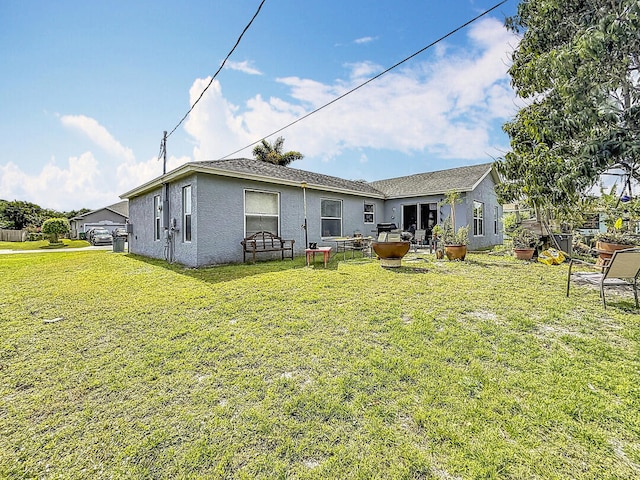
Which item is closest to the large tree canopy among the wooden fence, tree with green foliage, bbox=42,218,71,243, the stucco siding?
the stucco siding

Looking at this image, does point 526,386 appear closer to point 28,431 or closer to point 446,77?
point 28,431

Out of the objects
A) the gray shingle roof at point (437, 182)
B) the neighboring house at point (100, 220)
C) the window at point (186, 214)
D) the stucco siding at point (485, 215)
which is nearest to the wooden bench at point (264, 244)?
the window at point (186, 214)

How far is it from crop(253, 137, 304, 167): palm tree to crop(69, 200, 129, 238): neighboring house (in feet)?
53.3

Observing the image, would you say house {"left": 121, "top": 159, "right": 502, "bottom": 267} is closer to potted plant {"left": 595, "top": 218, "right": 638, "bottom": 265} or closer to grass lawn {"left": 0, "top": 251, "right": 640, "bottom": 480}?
grass lawn {"left": 0, "top": 251, "right": 640, "bottom": 480}

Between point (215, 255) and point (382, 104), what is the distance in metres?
7.42

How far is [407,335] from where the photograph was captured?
11.3 ft

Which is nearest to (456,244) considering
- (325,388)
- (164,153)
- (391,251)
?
(391,251)

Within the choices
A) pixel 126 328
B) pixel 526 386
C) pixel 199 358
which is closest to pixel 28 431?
pixel 199 358

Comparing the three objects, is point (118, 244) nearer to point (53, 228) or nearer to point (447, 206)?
point (53, 228)

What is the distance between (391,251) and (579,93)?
15.4 feet

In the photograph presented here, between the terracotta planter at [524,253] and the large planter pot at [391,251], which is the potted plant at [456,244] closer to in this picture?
the terracotta planter at [524,253]

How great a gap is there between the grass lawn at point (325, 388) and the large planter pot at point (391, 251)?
9.18 ft

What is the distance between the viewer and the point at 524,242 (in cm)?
1012

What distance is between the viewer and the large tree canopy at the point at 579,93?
4.96 metres
